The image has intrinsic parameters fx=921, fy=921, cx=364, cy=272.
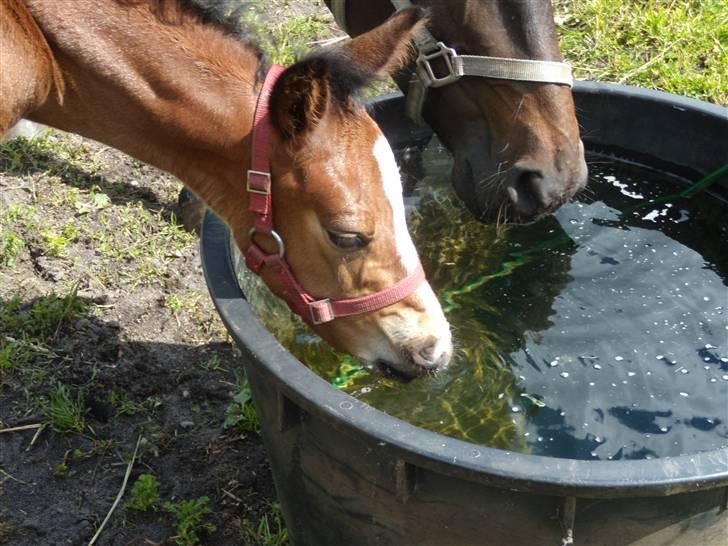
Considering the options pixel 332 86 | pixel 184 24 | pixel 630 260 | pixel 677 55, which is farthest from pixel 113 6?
pixel 677 55

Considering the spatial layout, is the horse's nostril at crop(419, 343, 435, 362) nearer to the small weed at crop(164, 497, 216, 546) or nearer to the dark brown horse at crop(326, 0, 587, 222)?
the dark brown horse at crop(326, 0, 587, 222)

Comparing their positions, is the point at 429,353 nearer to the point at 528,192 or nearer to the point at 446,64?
the point at 528,192

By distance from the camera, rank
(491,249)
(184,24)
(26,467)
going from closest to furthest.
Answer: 1. (184,24)
2. (26,467)
3. (491,249)

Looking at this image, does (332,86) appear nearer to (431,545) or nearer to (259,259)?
(259,259)

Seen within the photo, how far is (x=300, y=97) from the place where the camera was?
2107mm

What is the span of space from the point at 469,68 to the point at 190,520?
1.55 meters

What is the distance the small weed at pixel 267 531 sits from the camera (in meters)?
2.53

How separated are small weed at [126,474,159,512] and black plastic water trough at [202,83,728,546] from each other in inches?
20.5

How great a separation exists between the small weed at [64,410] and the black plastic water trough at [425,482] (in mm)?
886

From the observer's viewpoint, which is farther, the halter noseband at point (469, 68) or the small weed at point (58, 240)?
the small weed at point (58, 240)

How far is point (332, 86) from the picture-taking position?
2117mm

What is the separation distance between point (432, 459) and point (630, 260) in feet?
5.39

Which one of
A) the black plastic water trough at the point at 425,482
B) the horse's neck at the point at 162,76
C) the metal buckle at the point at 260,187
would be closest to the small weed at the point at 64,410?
the black plastic water trough at the point at 425,482

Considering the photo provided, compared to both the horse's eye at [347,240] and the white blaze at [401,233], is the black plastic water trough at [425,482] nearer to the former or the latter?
the horse's eye at [347,240]
